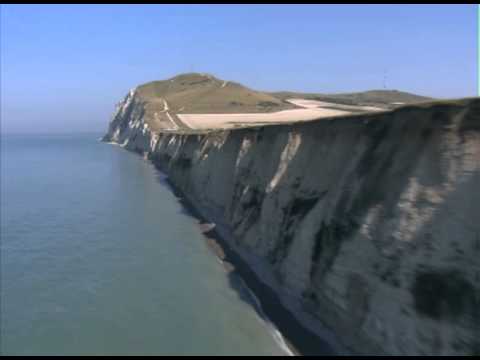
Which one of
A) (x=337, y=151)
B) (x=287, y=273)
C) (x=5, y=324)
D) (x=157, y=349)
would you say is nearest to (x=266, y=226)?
(x=287, y=273)

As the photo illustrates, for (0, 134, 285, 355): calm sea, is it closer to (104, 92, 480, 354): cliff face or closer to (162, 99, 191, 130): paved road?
(104, 92, 480, 354): cliff face

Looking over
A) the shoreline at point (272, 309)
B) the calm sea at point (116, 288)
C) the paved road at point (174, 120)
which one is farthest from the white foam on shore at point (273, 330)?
the paved road at point (174, 120)

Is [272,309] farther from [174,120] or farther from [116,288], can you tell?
[174,120]

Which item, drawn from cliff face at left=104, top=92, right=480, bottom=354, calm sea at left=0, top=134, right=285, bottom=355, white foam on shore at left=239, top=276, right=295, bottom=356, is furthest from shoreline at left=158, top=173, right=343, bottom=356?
calm sea at left=0, top=134, right=285, bottom=355

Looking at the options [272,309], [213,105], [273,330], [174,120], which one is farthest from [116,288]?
[213,105]

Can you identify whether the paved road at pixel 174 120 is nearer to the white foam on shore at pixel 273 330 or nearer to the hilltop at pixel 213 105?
the hilltop at pixel 213 105

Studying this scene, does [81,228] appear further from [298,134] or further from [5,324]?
[298,134]

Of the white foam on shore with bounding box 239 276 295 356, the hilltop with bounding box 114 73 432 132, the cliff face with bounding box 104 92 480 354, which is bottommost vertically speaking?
the white foam on shore with bounding box 239 276 295 356
